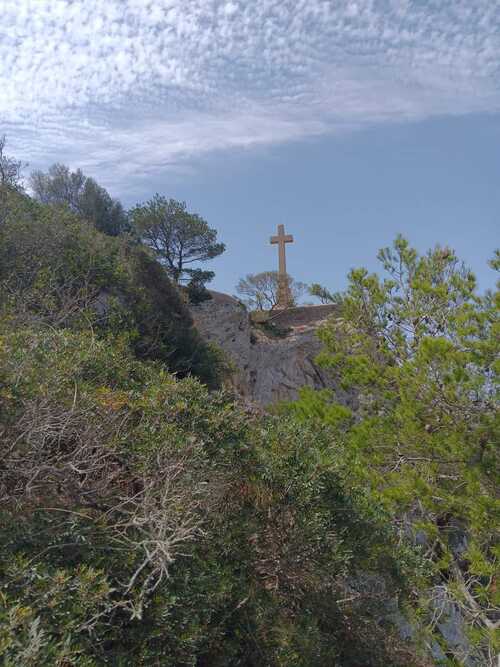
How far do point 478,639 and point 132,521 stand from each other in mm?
6211

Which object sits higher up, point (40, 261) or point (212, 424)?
point (40, 261)

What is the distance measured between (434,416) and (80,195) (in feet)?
65.3

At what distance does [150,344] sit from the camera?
37.0 feet

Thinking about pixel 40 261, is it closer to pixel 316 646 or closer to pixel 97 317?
pixel 97 317

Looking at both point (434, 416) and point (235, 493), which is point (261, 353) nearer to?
point (434, 416)

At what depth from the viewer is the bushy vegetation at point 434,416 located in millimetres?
8184

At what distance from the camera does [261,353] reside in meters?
21.6

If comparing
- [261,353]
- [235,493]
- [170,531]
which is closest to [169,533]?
[170,531]

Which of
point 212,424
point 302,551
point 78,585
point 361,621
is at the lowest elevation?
point 361,621

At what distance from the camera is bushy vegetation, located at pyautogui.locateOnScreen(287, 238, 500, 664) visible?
8.18 m

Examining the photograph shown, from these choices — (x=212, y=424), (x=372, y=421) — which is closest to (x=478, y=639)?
(x=372, y=421)

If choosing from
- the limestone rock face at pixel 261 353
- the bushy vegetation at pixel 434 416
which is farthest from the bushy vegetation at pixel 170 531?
the limestone rock face at pixel 261 353

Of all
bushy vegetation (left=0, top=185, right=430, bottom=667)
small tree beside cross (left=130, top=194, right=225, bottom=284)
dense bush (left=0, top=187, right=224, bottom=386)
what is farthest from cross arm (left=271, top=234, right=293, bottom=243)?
bushy vegetation (left=0, top=185, right=430, bottom=667)

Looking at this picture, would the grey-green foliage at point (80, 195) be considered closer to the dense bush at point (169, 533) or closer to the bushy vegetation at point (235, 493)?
the bushy vegetation at point (235, 493)
